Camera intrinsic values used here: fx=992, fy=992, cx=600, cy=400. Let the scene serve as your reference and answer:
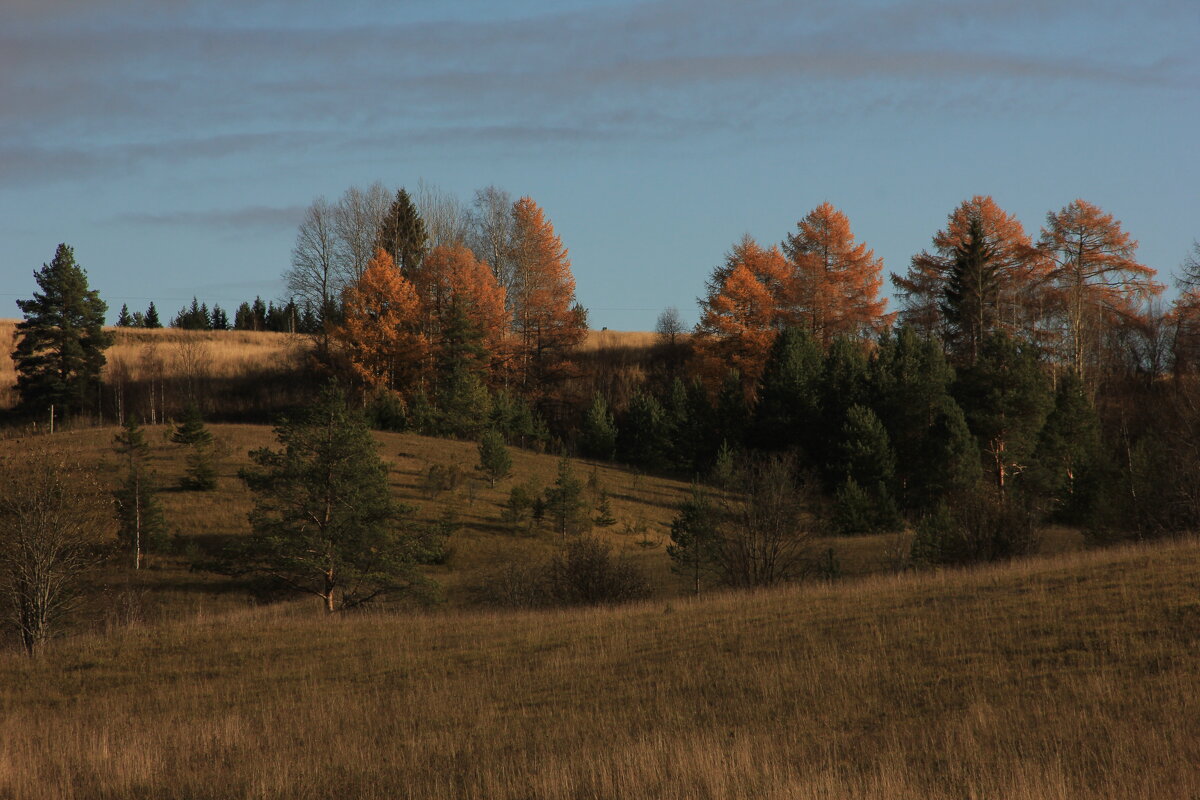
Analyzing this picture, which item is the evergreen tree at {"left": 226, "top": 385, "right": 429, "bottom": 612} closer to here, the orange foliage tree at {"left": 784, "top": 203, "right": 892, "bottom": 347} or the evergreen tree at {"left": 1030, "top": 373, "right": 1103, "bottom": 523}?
the evergreen tree at {"left": 1030, "top": 373, "right": 1103, "bottom": 523}

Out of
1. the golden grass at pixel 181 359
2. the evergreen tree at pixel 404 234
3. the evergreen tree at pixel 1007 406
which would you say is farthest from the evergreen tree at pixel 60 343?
the evergreen tree at pixel 1007 406

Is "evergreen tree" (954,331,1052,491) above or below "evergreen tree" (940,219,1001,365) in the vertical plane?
below

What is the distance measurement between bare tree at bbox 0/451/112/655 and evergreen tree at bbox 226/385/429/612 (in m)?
8.01

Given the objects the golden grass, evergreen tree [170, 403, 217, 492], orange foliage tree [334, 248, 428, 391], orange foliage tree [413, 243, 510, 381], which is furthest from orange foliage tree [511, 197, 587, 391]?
evergreen tree [170, 403, 217, 492]

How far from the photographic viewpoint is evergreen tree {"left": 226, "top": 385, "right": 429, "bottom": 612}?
105ft

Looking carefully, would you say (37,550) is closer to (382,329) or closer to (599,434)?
(599,434)

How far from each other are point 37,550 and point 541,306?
48171 mm

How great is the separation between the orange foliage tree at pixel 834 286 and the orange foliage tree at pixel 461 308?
19523 millimetres

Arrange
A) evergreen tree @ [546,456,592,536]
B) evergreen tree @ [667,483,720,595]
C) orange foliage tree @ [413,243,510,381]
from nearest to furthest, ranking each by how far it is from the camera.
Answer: evergreen tree @ [667,483,720,595]
evergreen tree @ [546,456,592,536]
orange foliage tree @ [413,243,510,381]

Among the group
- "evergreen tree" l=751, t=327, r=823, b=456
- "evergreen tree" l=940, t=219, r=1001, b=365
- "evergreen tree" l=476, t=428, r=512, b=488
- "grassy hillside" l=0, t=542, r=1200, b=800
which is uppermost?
"evergreen tree" l=940, t=219, r=1001, b=365

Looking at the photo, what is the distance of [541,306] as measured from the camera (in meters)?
68.7

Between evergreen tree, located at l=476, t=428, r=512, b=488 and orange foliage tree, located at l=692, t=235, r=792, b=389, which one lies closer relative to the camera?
evergreen tree, located at l=476, t=428, r=512, b=488

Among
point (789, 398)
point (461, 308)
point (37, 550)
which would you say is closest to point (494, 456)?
point (461, 308)

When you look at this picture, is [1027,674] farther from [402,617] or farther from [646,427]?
[646,427]
